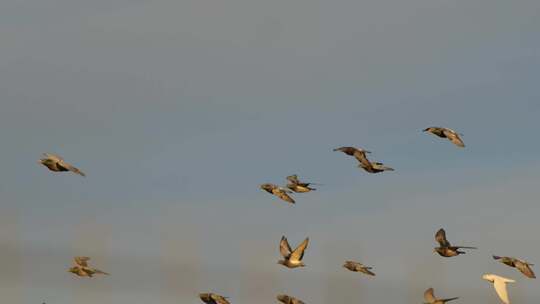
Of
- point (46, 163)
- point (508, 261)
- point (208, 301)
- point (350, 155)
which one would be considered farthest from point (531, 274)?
point (46, 163)

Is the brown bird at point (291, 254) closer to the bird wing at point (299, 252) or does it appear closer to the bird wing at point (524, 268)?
the bird wing at point (299, 252)

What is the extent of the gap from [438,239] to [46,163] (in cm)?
2936

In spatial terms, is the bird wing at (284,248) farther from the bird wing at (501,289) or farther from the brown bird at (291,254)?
the bird wing at (501,289)

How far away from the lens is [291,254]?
12581 centimetres

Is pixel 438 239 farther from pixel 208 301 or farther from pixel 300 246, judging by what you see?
pixel 208 301

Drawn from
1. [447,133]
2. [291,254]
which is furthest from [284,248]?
[447,133]

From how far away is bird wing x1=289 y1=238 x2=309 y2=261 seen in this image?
125m

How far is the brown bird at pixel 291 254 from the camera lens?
123438 mm

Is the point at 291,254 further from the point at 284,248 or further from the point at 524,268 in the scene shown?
the point at 524,268

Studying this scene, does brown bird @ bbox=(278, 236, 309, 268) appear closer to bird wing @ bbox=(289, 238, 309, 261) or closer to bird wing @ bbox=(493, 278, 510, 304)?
bird wing @ bbox=(289, 238, 309, 261)

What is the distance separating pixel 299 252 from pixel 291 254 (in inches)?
26.8

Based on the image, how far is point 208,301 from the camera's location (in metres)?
134

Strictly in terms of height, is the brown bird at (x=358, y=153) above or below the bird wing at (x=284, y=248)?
above

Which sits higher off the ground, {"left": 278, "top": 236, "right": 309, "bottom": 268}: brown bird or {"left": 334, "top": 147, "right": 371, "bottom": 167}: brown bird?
A: {"left": 334, "top": 147, "right": 371, "bottom": 167}: brown bird
